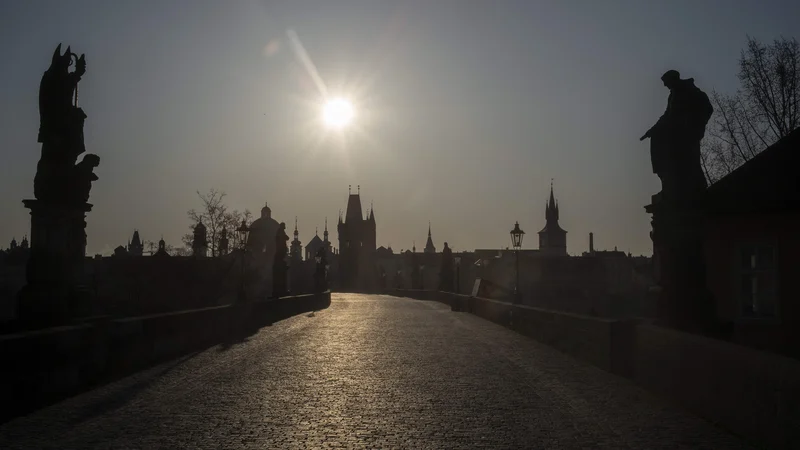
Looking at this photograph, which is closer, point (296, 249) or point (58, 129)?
point (58, 129)

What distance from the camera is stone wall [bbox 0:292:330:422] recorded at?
29.5 ft

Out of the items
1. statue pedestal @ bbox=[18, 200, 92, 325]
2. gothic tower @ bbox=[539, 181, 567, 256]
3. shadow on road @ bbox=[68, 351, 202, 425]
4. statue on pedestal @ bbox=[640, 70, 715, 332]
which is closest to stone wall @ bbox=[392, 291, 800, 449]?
statue on pedestal @ bbox=[640, 70, 715, 332]

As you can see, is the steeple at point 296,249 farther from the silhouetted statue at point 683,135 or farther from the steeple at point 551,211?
the silhouetted statue at point 683,135

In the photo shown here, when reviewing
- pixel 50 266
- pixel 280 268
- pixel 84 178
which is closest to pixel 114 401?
pixel 50 266

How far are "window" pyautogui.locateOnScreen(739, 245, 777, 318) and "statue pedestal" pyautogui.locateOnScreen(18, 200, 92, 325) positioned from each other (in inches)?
567

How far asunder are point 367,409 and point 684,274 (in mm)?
5732

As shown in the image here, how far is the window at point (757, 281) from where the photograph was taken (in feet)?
60.4

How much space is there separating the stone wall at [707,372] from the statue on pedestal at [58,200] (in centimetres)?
897

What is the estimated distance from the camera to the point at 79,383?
36.0 ft

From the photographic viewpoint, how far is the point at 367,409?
30.0 feet

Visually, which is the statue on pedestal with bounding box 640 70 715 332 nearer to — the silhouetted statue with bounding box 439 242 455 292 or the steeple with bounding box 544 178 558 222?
the silhouetted statue with bounding box 439 242 455 292

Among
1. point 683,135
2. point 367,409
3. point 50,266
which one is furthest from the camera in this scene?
point 50,266

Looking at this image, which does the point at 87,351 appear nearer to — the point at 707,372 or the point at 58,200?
the point at 58,200

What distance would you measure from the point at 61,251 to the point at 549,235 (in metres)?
164
